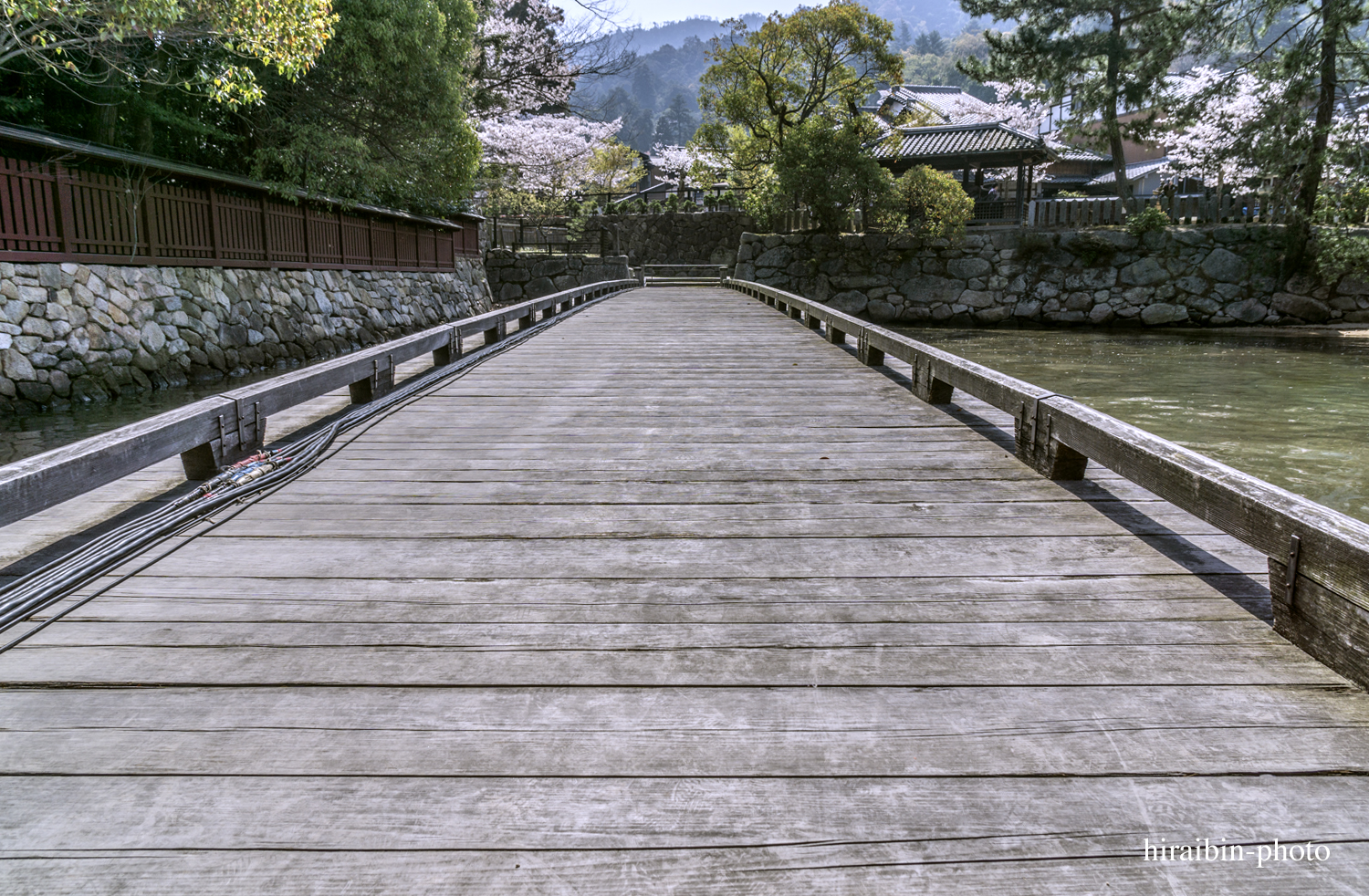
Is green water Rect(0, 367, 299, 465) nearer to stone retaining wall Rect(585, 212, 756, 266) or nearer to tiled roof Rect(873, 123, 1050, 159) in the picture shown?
tiled roof Rect(873, 123, 1050, 159)

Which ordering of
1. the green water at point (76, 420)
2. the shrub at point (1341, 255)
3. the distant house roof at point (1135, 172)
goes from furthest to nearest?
the distant house roof at point (1135, 172) < the shrub at point (1341, 255) < the green water at point (76, 420)

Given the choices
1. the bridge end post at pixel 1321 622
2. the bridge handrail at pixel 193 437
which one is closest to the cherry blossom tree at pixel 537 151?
the bridge handrail at pixel 193 437

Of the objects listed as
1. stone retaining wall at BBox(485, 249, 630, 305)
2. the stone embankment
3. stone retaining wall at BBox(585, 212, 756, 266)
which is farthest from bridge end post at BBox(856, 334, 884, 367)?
stone retaining wall at BBox(585, 212, 756, 266)

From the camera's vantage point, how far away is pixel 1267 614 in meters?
2.09

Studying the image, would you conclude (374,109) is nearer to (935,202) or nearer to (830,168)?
(830,168)

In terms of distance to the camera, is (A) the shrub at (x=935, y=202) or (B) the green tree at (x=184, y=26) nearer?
(B) the green tree at (x=184, y=26)

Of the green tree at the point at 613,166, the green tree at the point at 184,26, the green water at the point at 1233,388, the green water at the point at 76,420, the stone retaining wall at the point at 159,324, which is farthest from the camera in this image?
the green tree at the point at 613,166

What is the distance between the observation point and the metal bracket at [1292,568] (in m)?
1.85

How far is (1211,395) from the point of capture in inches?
454

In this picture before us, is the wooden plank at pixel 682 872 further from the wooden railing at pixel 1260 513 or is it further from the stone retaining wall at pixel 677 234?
the stone retaining wall at pixel 677 234

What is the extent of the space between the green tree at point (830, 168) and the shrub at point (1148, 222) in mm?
6154

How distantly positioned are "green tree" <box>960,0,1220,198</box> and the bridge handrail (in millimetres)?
19258

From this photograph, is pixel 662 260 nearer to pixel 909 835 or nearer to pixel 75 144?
pixel 75 144

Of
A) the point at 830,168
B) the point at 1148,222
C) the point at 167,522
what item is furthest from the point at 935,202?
the point at 167,522
